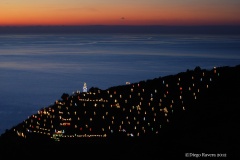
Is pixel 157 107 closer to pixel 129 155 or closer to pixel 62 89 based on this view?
pixel 129 155

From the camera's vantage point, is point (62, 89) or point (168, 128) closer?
point (168, 128)

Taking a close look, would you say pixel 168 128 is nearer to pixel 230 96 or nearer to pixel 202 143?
pixel 202 143

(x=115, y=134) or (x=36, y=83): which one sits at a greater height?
(x=115, y=134)

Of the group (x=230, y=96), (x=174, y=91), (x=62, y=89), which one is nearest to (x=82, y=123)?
(x=174, y=91)

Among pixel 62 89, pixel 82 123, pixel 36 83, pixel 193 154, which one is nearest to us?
pixel 193 154

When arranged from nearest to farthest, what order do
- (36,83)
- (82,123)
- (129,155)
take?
(129,155)
(82,123)
(36,83)

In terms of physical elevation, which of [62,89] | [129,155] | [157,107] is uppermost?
[157,107]
